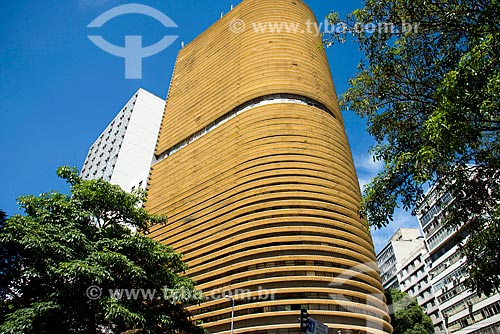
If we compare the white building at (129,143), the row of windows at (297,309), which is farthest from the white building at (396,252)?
the white building at (129,143)

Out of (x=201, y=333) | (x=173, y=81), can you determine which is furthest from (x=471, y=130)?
(x=173, y=81)

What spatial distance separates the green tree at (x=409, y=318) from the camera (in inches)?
1337

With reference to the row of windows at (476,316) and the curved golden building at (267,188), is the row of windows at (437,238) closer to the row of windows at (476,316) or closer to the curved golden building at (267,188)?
the row of windows at (476,316)

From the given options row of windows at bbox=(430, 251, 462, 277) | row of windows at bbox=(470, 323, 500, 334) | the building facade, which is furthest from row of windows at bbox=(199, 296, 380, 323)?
the building facade

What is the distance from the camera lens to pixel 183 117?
44.5 m

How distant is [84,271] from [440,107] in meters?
13.0

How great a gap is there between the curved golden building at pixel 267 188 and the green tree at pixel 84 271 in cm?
914

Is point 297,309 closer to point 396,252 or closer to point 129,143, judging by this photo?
point 129,143

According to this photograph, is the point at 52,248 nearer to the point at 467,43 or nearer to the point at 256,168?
the point at 467,43

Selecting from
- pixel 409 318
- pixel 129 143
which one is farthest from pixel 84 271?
pixel 129 143

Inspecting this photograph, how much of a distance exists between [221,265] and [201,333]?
1125 centimetres

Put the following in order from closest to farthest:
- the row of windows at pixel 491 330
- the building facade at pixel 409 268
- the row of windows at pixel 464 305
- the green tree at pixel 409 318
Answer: the green tree at pixel 409 318, the row of windows at pixel 491 330, the row of windows at pixel 464 305, the building facade at pixel 409 268

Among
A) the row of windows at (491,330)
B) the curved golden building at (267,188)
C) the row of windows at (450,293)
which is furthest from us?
the row of windows at (450,293)

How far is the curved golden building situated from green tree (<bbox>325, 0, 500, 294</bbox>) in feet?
24.9
